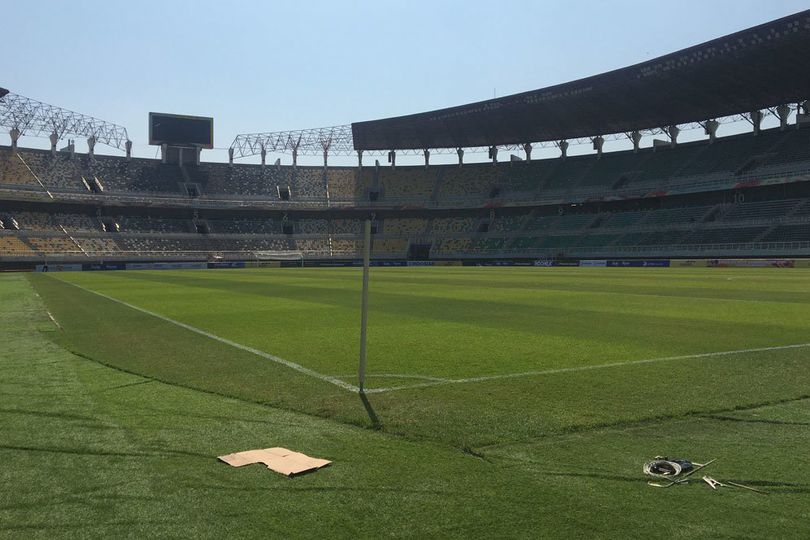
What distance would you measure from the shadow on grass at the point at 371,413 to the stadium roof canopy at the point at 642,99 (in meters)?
50.4

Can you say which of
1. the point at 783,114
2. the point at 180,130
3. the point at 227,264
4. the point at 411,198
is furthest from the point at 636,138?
the point at 180,130

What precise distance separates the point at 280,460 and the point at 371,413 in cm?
162

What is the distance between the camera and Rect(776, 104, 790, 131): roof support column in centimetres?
6072

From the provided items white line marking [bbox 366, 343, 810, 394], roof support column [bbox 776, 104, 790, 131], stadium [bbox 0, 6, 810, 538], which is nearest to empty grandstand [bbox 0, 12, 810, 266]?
roof support column [bbox 776, 104, 790, 131]

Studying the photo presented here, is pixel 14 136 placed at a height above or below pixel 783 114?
below

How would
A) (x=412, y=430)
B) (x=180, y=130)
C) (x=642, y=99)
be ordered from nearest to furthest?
(x=412, y=430)
(x=642, y=99)
(x=180, y=130)

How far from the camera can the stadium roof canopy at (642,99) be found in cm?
4819

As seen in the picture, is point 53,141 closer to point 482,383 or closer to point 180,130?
point 180,130

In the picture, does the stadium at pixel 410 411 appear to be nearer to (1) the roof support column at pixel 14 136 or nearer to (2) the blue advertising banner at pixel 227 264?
(2) the blue advertising banner at pixel 227 264

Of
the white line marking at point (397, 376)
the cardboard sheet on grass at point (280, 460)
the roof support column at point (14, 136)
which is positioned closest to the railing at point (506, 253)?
the roof support column at point (14, 136)

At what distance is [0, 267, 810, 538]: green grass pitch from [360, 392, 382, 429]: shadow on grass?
1.2 inches

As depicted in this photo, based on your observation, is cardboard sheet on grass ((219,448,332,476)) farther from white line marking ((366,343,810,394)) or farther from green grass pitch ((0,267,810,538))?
white line marking ((366,343,810,394))

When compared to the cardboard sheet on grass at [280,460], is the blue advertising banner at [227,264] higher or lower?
lower

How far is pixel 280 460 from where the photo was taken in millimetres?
4730
